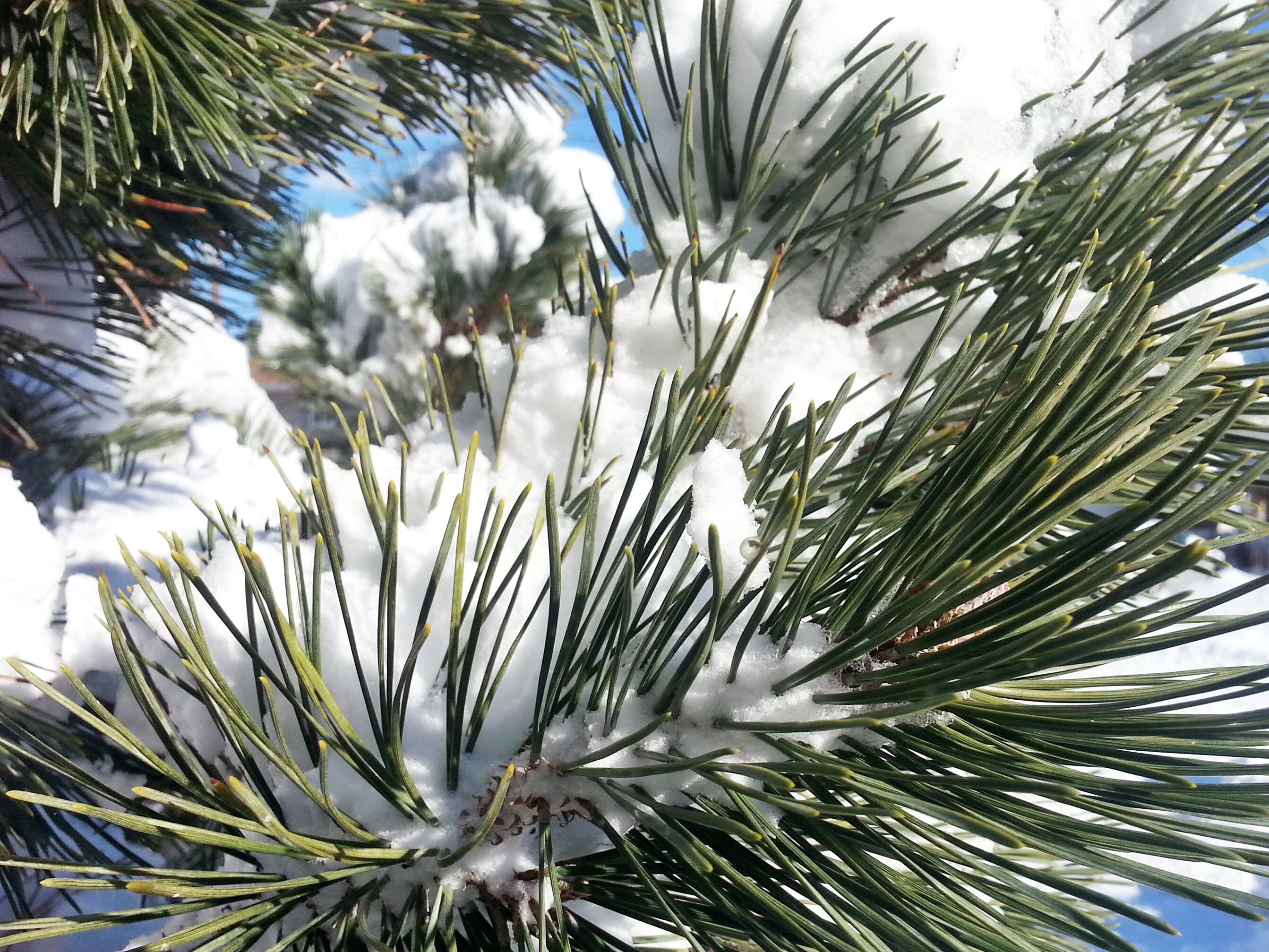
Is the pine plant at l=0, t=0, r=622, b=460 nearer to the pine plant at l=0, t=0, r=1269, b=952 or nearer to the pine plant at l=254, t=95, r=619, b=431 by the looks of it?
the pine plant at l=0, t=0, r=1269, b=952

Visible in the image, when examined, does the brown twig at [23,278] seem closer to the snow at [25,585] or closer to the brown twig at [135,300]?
the brown twig at [135,300]

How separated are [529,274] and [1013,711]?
6.74 ft

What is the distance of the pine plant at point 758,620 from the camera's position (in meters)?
0.27

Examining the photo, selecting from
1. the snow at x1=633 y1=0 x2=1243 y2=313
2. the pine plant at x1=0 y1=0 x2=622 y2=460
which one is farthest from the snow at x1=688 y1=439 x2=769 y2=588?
the pine plant at x1=0 y1=0 x2=622 y2=460

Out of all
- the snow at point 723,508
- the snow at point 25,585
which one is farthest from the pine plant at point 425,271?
the snow at point 723,508

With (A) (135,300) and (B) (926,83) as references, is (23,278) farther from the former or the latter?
(B) (926,83)

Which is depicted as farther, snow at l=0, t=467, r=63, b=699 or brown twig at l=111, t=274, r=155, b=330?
brown twig at l=111, t=274, r=155, b=330

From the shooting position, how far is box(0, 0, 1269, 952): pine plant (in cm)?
27

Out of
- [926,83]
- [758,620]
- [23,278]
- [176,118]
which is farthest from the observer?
[23,278]

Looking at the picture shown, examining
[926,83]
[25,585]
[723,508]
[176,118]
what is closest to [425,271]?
[176,118]

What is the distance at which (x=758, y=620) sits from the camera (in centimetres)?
30

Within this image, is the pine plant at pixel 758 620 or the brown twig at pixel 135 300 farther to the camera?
the brown twig at pixel 135 300

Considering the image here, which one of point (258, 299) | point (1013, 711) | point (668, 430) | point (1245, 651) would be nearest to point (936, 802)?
point (1013, 711)

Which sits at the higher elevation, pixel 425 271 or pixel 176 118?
pixel 425 271
